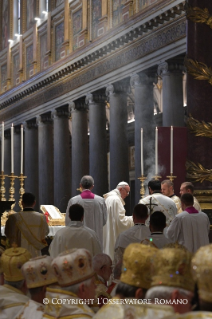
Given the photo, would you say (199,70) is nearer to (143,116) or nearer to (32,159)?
(143,116)

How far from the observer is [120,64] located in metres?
23.1

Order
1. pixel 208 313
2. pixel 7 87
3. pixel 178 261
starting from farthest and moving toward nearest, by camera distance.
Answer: pixel 7 87
pixel 178 261
pixel 208 313

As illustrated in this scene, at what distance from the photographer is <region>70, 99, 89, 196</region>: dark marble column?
88.5 feet

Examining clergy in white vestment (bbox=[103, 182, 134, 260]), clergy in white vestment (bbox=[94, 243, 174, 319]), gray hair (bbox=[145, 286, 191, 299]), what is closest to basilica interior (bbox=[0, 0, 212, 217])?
clergy in white vestment (bbox=[103, 182, 134, 260])

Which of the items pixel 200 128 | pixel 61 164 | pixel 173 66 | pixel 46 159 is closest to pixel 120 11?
pixel 173 66

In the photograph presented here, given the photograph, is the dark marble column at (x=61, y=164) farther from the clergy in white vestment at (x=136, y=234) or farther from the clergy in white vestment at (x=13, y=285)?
the clergy in white vestment at (x=13, y=285)

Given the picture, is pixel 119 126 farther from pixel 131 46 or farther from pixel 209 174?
pixel 209 174

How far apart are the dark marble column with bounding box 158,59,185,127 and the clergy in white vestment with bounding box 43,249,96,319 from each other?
1544 cm

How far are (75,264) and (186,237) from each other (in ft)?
13.2

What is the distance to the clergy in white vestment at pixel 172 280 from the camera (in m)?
3.27

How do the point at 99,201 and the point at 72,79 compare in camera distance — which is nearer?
the point at 99,201

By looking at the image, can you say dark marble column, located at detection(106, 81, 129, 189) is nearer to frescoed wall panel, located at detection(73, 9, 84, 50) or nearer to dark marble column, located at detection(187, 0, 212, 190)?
frescoed wall panel, located at detection(73, 9, 84, 50)

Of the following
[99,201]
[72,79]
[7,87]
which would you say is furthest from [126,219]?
[7,87]

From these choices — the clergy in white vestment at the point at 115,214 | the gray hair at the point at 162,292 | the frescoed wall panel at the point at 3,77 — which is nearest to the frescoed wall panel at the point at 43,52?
the frescoed wall panel at the point at 3,77
